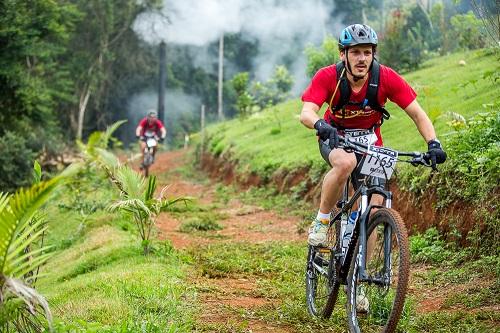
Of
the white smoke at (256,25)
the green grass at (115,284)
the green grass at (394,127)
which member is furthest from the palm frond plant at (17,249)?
the white smoke at (256,25)

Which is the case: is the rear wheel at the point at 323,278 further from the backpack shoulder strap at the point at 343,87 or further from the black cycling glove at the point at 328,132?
the black cycling glove at the point at 328,132

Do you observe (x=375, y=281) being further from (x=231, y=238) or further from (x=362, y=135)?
(x=231, y=238)

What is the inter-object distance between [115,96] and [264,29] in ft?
41.2

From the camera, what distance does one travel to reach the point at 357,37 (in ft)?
17.2

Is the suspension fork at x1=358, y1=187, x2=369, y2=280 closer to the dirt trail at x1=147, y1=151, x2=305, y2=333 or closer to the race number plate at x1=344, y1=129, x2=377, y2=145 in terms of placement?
the race number plate at x1=344, y1=129, x2=377, y2=145

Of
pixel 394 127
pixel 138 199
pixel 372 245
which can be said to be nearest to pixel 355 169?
pixel 372 245

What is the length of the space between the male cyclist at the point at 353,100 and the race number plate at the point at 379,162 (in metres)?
0.23

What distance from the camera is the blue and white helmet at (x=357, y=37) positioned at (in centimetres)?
524

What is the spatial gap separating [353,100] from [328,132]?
2.46 feet

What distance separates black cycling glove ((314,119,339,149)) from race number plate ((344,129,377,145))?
641mm

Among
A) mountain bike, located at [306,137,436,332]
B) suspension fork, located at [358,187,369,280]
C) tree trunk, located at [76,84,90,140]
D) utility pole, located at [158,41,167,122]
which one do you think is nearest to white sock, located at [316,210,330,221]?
mountain bike, located at [306,137,436,332]

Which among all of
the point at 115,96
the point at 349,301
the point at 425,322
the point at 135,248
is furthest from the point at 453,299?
the point at 115,96

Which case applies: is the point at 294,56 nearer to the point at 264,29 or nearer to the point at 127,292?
the point at 264,29

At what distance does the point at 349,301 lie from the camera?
4.89 meters
